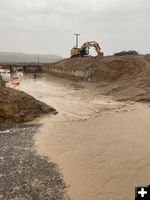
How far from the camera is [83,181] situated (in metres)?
11.2

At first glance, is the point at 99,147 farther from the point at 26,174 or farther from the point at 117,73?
the point at 117,73

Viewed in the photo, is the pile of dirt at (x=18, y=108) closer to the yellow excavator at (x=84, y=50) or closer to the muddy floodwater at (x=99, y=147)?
the muddy floodwater at (x=99, y=147)

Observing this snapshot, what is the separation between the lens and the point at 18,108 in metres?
20.2

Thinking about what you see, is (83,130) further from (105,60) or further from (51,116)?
(105,60)

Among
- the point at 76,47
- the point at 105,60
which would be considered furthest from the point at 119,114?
the point at 76,47

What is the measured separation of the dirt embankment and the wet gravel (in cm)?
1692

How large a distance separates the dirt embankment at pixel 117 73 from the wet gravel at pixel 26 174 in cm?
1692

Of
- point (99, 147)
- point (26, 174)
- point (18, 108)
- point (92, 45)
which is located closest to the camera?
point (26, 174)

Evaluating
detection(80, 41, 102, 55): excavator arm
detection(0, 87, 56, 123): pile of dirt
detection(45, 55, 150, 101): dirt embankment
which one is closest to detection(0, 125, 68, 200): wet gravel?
detection(0, 87, 56, 123): pile of dirt

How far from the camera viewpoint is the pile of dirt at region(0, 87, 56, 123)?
19281mm

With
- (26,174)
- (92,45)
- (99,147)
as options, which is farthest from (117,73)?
(26,174)

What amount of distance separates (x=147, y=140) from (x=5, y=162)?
747 centimetres

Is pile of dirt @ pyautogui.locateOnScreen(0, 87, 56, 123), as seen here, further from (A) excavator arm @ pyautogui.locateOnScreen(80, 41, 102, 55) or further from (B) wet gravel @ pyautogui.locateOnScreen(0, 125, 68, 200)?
Result: (A) excavator arm @ pyautogui.locateOnScreen(80, 41, 102, 55)

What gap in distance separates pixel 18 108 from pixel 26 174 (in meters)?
9.39
